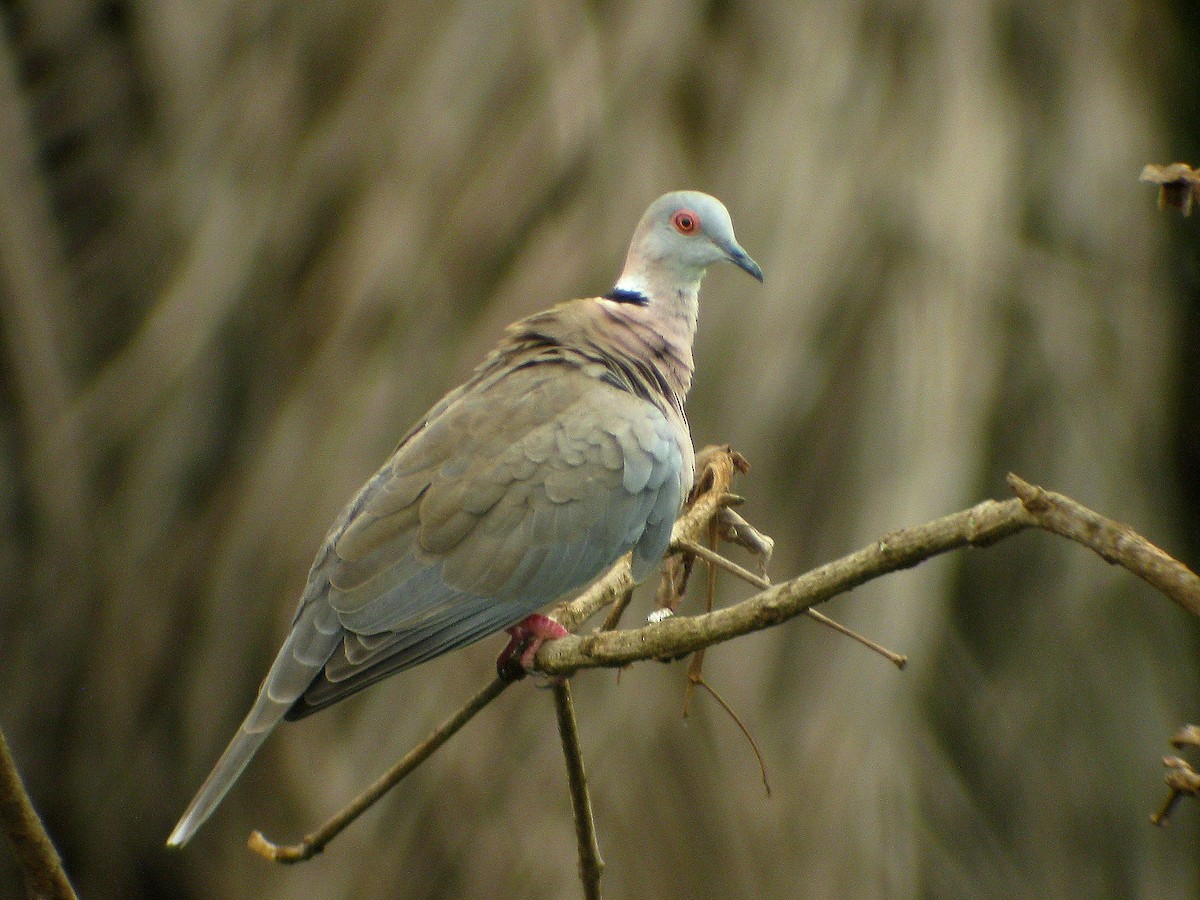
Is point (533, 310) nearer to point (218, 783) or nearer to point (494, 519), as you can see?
point (494, 519)

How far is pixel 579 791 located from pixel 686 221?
46.2 inches

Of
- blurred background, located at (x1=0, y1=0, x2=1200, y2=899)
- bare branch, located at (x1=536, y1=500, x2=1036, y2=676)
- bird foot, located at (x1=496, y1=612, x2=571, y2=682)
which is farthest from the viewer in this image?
blurred background, located at (x1=0, y1=0, x2=1200, y2=899)

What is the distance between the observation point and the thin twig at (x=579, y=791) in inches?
60.1

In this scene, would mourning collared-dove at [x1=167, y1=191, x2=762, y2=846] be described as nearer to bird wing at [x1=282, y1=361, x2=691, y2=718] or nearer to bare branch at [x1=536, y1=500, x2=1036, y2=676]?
bird wing at [x1=282, y1=361, x2=691, y2=718]

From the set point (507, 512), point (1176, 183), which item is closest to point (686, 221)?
point (507, 512)

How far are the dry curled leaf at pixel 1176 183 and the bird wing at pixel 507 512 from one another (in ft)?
3.80

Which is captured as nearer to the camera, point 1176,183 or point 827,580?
point 1176,183

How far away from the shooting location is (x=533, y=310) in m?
3.37

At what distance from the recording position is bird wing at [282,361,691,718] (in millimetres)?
1853

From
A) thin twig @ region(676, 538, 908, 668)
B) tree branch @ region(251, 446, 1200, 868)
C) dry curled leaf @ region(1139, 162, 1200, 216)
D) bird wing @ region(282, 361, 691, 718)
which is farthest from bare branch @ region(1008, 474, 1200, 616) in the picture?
bird wing @ region(282, 361, 691, 718)

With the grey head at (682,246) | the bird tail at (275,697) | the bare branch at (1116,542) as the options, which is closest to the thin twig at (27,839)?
the bird tail at (275,697)

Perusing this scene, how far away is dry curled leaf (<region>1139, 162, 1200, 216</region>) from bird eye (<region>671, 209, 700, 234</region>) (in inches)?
57.1

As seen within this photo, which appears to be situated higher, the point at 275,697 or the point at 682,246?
the point at 682,246

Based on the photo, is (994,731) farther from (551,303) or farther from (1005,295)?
(551,303)
